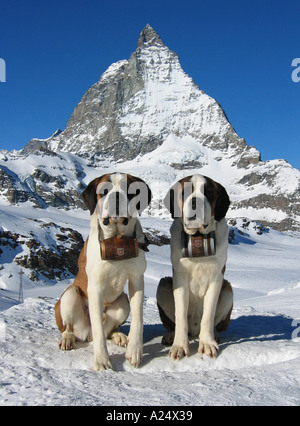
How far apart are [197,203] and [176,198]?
0.30 m

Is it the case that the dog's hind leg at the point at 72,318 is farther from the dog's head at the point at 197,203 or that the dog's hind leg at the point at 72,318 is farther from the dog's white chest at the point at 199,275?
the dog's head at the point at 197,203

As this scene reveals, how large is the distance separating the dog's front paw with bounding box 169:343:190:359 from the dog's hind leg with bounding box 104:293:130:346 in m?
0.75

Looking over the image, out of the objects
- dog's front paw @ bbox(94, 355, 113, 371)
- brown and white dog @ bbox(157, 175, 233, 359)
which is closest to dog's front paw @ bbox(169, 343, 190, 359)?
brown and white dog @ bbox(157, 175, 233, 359)

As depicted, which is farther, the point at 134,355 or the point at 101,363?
the point at 134,355

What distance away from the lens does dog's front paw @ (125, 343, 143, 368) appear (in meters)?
3.98

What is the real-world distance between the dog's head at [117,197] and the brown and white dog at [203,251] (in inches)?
16.7

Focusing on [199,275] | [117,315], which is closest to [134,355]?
[117,315]

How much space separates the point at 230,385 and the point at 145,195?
190cm

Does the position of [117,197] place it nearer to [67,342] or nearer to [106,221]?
[106,221]

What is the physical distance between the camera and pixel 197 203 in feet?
13.0

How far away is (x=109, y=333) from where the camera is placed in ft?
16.1

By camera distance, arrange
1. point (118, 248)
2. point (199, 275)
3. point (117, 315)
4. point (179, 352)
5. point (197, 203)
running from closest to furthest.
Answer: point (118, 248), point (197, 203), point (179, 352), point (199, 275), point (117, 315)

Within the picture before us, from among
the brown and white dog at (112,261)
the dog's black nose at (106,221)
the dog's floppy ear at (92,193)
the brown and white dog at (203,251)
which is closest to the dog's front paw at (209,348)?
the brown and white dog at (203,251)
